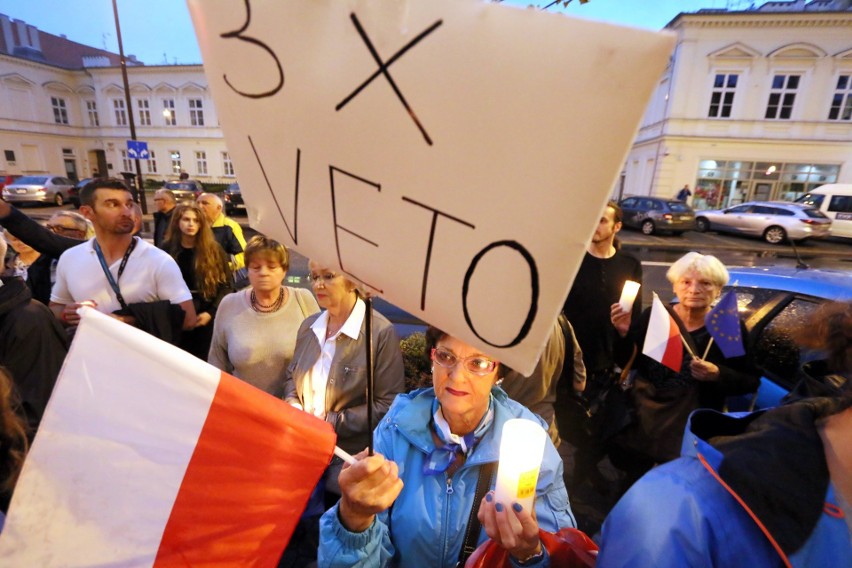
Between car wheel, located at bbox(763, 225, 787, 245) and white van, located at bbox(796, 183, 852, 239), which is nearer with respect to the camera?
car wheel, located at bbox(763, 225, 787, 245)

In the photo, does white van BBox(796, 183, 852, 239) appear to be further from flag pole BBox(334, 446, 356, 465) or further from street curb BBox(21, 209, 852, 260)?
flag pole BBox(334, 446, 356, 465)

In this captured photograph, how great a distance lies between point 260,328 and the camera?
2.69m

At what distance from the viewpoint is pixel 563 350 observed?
2.41 metres

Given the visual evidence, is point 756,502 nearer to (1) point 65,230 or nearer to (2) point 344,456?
(2) point 344,456

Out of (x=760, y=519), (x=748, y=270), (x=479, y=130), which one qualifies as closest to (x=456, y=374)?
(x=760, y=519)

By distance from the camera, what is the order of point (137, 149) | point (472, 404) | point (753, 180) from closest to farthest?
point (472, 404) → point (137, 149) → point (753, 180)

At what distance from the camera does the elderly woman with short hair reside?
230cm

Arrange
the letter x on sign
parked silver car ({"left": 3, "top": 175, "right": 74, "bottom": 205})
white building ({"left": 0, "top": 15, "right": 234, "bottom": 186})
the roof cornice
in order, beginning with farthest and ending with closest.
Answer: white building ({"left": 0, "top": 15, "right": 234, "bottom": 186}) < the roof cornice < parked silver car ({"left": 3, "top": 175, "right": 74, "bottom": 205}) < the letter x on sign

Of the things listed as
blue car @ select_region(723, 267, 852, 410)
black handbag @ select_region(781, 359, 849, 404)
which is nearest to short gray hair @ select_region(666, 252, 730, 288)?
blue car @ select_region(723, 267, 852, 410)

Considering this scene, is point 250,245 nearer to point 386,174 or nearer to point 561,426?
point 386,174

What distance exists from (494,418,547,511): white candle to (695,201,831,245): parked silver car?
57.7 feet

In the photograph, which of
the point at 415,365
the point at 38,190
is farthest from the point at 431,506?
the point at 38,190

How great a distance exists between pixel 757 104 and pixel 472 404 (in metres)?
27.4

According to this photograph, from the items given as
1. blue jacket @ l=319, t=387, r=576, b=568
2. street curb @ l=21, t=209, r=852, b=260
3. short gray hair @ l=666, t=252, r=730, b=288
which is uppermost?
short gray hair @ l=666, t=252, r=730, b=288
